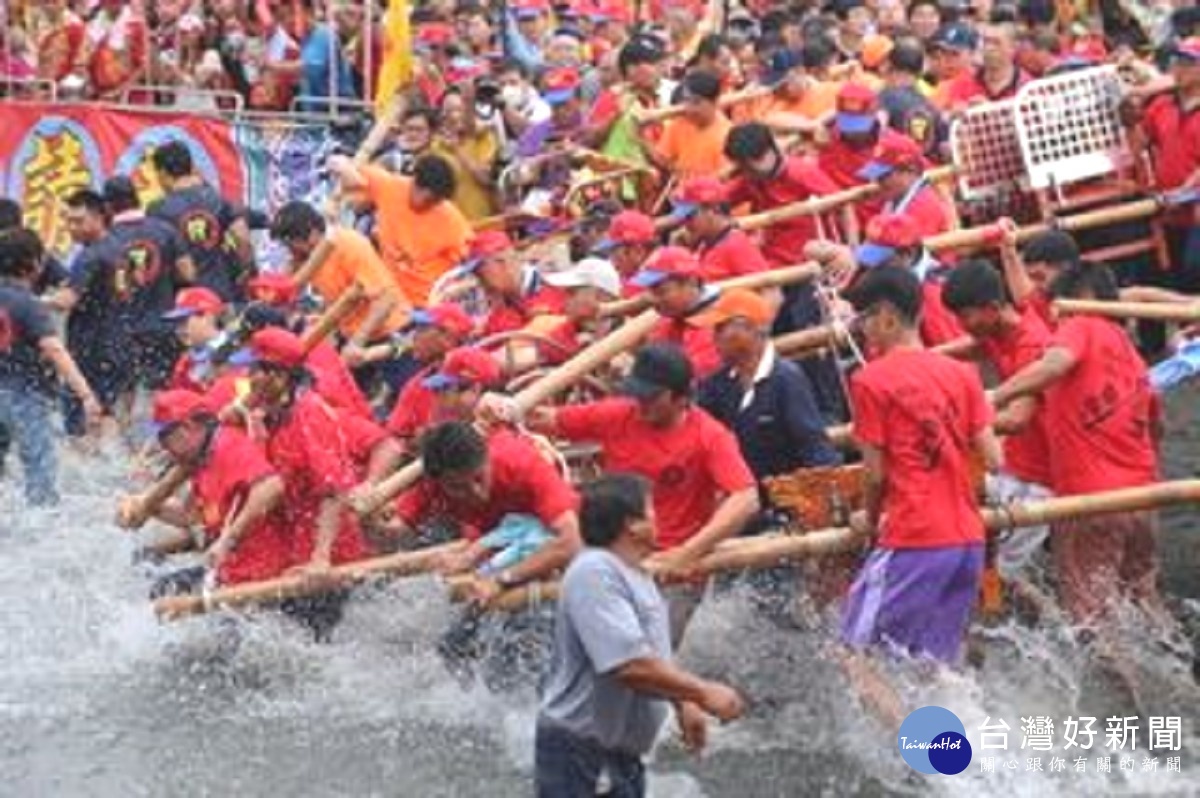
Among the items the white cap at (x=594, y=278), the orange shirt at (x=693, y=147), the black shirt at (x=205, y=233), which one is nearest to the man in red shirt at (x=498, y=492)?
the white cap at (x=594, y=278)

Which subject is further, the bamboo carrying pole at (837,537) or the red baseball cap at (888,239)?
the red baseball cap at (888,239)

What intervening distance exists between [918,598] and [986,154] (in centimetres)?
496

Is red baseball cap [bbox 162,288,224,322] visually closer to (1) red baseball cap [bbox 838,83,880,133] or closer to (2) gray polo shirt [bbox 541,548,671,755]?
(1) red baseball cap [bbox 838,83,880,133]

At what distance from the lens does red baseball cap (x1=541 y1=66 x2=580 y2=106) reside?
595 inches

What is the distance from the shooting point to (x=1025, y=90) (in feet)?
41.9

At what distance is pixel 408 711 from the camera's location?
993 centimetres

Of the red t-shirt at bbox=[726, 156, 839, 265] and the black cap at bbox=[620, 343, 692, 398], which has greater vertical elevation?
the black cap at bbox=[620, 343, 692, 398]

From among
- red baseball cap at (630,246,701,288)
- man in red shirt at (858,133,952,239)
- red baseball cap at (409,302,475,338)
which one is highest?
red baseball cap at (630,246,701,288)

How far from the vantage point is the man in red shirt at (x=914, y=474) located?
8.29 meters

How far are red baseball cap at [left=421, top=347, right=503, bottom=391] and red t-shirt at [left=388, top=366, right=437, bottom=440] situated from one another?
460 mm

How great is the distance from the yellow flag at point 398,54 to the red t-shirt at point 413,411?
6226 mm

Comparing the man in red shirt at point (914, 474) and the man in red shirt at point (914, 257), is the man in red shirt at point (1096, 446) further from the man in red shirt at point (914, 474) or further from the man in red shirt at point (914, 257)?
the man in red shirt at point (914, 257)

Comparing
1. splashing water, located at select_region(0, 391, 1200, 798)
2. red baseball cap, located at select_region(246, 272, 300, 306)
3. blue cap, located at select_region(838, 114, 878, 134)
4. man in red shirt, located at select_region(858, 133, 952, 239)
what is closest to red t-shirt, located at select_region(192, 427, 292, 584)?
splashing water, located at select_region(0, 391, 1200, 798)

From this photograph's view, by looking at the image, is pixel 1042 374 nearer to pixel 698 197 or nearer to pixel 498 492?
pixel 498 492
